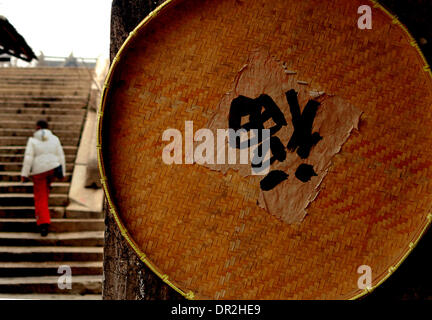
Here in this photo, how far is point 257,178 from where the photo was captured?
85.6 inches

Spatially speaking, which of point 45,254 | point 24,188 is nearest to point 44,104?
point 24,188

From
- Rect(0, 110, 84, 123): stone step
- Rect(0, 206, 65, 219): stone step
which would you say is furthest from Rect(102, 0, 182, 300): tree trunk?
Rect(0, 110, 84, 123): stone step

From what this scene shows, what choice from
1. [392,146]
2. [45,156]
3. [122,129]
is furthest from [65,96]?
[392,146]

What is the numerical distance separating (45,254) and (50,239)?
329 millimetres

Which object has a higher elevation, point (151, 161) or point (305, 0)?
point (305, 0)

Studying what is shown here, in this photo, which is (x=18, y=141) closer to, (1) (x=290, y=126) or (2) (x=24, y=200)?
(2) (x=24, y=200)

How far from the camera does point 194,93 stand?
7.07 ft

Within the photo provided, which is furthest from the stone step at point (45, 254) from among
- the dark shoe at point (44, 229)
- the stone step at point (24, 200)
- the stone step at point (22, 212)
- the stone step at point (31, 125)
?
the stone step at point (31, 125)

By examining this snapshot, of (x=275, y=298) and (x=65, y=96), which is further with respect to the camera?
(x=65, y=96)

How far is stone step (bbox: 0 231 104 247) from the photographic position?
20.2ft
